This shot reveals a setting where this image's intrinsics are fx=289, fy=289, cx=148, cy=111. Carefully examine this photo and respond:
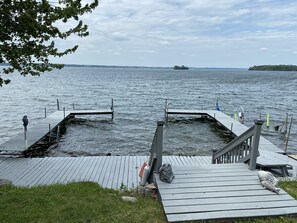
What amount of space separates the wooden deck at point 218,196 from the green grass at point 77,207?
211 millimetres

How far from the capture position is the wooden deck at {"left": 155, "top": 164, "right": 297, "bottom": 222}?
5027mm

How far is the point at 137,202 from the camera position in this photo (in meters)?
5.83

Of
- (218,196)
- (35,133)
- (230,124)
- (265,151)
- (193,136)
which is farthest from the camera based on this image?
(230,124)

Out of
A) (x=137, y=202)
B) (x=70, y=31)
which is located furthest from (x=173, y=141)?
(x=70, y=31)

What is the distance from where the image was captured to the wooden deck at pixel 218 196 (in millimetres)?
5027

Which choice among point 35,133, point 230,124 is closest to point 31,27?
point 35,133

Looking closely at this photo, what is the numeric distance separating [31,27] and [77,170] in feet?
23.3

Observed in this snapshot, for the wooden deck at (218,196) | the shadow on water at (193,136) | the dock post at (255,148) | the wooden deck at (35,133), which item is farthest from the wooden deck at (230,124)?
the wooden deck at (218,196)

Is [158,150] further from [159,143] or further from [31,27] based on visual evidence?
[31,27]

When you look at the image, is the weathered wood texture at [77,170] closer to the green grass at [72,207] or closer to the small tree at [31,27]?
the green grass at [72,207]

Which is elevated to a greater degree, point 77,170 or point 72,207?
point 72,207

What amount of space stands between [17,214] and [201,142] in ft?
48.6

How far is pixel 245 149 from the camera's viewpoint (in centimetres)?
732

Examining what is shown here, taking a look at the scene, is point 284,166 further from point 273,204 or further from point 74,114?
point 74,114
